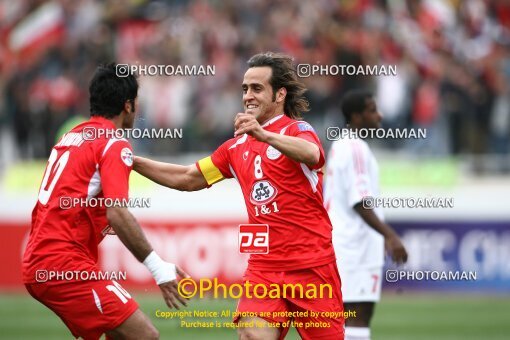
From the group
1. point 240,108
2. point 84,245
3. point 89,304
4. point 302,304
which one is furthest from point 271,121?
point 240,108

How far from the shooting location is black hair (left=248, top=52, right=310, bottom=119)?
768cm

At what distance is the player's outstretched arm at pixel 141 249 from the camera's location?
7.10 m

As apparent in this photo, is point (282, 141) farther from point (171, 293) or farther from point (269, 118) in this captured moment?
point (171, 293)

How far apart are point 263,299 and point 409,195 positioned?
30.9ft

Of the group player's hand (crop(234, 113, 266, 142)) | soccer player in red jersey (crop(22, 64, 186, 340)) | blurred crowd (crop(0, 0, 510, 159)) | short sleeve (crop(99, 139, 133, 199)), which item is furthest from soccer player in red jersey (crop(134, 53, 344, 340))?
blurred crowd (crop(0, 0, 510, 159))

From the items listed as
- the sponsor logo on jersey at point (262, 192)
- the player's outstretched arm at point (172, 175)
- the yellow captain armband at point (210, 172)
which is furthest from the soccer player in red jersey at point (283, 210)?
the player's outstretched arm at point (172, 175)

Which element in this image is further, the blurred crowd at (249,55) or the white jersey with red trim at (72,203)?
the blurred crowd at (249,55)

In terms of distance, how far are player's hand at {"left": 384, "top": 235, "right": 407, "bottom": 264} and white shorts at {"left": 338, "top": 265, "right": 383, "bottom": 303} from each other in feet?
1.81

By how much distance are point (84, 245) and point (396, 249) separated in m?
3.03

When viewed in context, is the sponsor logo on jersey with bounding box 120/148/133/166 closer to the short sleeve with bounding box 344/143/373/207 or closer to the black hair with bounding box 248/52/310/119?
the black hair with bounding box 248/52/310/119

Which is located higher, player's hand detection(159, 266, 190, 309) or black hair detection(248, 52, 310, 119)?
black hair detection(248, 52, 310, 119)

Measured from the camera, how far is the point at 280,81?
7.68 metres

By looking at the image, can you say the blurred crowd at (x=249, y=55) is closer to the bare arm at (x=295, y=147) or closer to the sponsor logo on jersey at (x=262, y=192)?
the sponsor logo on jersey at (x=262, y=192)

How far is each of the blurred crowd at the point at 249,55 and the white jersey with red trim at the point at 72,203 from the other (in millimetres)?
10575
